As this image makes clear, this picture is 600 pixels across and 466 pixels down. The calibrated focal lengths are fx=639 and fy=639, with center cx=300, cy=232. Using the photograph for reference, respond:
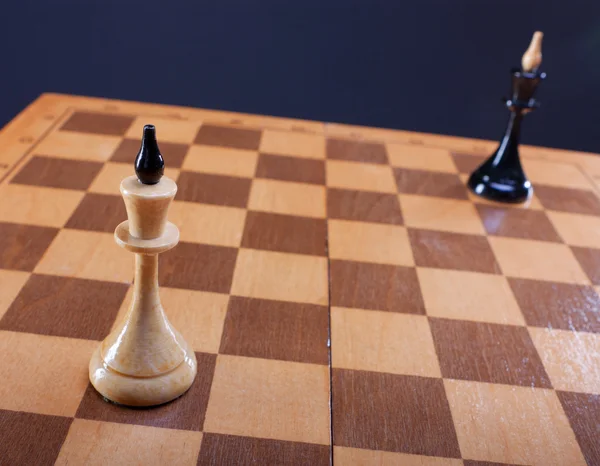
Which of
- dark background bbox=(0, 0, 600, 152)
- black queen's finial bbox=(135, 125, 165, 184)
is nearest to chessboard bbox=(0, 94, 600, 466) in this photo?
black queen's finial bbox=(135, 125, 165, 184)

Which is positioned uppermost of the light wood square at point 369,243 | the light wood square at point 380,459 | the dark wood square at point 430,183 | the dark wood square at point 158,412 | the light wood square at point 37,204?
the light wood square at point 380,459

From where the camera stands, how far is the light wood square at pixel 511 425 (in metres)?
0.93

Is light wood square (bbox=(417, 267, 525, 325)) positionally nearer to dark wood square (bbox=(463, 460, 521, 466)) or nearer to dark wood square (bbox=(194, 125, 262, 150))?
dark wood square (bbox=(463, 460, 521, 466))

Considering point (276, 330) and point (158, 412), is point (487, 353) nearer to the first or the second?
point (276, 330)

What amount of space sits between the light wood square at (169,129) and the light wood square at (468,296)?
90 cm

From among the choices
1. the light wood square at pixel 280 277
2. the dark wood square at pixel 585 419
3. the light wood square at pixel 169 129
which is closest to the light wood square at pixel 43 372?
the light wood square at pixel 280 277

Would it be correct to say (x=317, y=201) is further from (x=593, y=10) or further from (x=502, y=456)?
(x=593, y=10)

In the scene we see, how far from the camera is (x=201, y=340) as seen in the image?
3.55 feet

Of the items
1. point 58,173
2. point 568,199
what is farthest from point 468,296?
point 58,173

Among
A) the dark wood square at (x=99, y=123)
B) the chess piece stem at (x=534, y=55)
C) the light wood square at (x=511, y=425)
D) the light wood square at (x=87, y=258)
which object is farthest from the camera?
the dark wood square at (x=99, y=123)

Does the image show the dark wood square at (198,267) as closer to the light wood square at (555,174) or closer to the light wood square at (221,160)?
the light wood square at (221,160)

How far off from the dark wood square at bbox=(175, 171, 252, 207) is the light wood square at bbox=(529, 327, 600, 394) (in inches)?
30.3

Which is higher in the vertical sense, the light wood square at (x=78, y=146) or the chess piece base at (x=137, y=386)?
the chess piece base at (x=137, y=386)

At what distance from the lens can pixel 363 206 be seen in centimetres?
166
